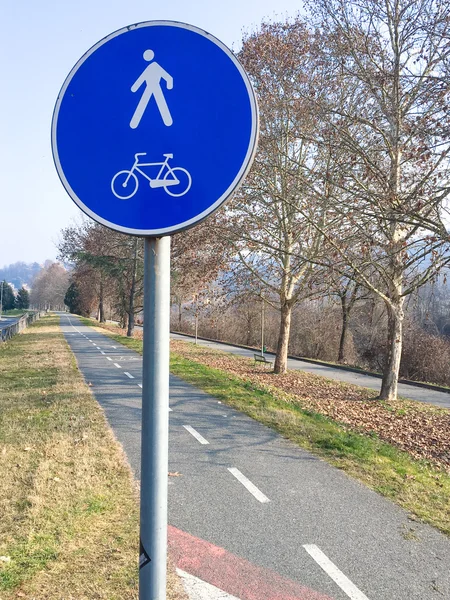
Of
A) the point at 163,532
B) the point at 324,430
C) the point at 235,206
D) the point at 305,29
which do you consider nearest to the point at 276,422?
the point at 324,430

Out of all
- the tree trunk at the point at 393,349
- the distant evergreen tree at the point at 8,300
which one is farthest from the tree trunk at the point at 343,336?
the distant evergreen tree at the point at 8,300

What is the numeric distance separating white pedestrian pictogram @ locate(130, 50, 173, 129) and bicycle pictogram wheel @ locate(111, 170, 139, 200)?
6.2 inches

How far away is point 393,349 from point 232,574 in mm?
10951

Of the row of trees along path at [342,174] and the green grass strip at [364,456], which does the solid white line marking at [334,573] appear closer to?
the green grass strip at [364,456]

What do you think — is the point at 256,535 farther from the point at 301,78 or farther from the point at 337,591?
the point at 301,78

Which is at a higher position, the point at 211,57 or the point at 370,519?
the point at 211,57

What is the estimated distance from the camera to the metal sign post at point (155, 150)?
1.57 metres

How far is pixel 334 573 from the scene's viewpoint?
3.55m

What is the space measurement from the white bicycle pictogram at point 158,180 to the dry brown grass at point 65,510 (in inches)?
104

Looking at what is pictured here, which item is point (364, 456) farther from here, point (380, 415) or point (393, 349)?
point (393, 349)

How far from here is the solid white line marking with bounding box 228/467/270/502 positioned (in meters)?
4.99

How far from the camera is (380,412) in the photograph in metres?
12.0

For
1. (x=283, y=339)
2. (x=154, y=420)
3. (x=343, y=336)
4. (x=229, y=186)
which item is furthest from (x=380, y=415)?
(x=343, y=336)

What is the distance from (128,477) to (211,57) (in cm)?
469
